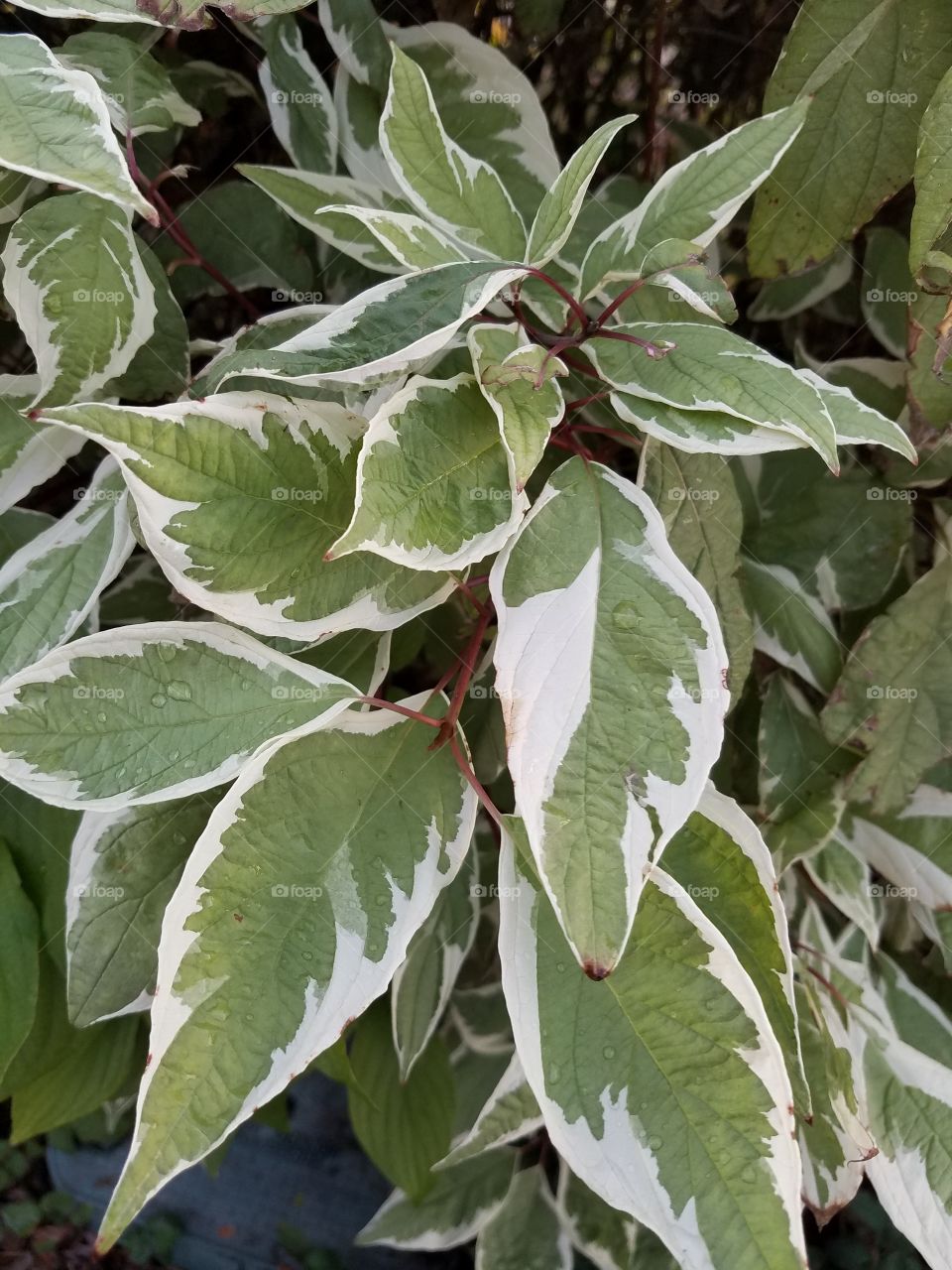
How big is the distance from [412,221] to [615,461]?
34 centimetres

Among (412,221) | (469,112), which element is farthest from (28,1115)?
(469,112)

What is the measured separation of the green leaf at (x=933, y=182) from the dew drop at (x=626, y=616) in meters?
0.25

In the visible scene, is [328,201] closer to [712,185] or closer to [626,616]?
[712,185]

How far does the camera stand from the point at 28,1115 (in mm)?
832

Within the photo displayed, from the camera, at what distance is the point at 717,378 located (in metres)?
0.46

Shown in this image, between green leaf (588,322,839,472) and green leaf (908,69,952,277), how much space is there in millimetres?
119

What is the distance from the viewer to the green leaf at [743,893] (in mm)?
528

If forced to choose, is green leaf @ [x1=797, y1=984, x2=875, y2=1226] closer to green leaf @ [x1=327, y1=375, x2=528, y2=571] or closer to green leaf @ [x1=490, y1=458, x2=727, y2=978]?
green leaf @ [x1=490, y1=458, x2=727, y2=978]

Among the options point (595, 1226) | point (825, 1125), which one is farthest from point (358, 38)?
point (595, 1226)

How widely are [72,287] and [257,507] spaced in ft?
0.75

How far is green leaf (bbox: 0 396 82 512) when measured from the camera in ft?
2.05

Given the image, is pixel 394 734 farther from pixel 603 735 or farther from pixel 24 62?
pixel 24 62
